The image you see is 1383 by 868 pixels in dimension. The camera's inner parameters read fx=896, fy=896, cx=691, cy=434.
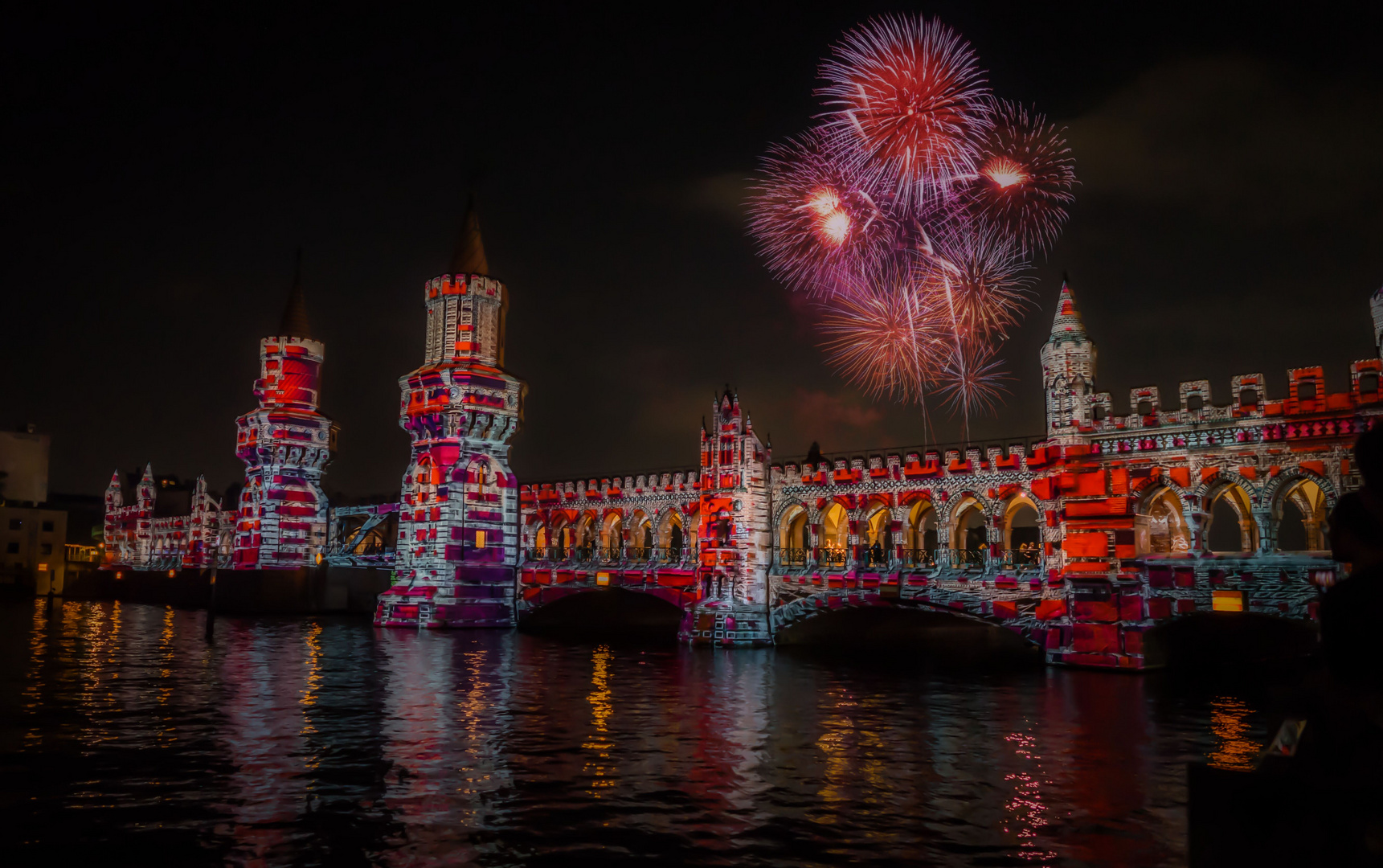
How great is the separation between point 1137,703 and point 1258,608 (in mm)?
7139

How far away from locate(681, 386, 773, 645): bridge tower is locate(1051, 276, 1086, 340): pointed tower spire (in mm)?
12495

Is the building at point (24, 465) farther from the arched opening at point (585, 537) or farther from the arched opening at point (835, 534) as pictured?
the arched opening at point (835, 534)

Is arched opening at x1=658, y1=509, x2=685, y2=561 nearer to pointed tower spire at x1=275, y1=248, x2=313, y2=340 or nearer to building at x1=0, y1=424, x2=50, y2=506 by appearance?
pointed tower spire at x1=275, y1=248, x2=313, y2=340

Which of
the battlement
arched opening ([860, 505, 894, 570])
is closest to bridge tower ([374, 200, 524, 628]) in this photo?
the battlement

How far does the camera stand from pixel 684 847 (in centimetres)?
962

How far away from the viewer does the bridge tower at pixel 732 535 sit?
116 feet

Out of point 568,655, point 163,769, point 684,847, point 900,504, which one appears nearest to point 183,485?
point 568,655

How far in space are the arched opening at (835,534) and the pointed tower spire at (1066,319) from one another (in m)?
10.9

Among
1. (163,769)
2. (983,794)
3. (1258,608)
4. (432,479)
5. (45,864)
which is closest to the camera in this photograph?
(45,864)

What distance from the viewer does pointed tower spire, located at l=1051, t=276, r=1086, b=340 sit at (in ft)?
94.0

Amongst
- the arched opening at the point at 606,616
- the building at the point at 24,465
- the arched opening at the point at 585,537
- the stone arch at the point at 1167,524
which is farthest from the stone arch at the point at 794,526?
the building at the point at 24,465

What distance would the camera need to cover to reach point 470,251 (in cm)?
4731

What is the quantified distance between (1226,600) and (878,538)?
1283 cm

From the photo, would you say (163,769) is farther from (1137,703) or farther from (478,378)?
(478,378)
